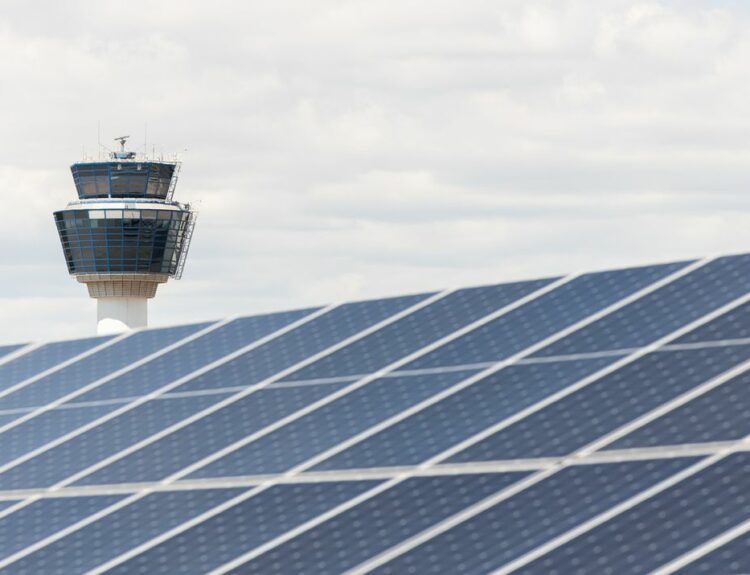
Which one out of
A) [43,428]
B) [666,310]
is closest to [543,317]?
[666,310]

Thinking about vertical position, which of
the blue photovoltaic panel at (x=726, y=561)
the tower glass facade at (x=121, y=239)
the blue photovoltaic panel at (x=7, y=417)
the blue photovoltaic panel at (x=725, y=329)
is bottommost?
the blue photovoltaic panel at (x=726, y=561)

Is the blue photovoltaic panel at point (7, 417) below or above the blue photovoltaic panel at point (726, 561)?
above

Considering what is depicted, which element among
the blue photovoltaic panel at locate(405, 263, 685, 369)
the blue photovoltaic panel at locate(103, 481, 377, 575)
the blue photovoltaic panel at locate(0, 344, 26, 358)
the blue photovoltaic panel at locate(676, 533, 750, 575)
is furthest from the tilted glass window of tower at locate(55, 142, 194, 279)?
the blue photovoltaic panel at locate(676, 533, 750, 575)

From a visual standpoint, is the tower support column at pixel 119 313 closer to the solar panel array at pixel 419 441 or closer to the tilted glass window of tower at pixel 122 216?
the tilted glass window of tower at pixel 122 216

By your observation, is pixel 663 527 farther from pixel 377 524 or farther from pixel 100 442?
pixel 100 442

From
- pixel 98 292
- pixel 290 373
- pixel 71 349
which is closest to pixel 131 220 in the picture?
pixel 98 292

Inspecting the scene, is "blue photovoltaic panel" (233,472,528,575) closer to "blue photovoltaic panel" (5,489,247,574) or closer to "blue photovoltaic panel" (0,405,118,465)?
"blue photovoltaic panel" (5,489,247,574)

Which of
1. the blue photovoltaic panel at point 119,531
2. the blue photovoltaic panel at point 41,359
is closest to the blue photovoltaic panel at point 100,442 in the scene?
the blue photovoltaic panel at point 119,531

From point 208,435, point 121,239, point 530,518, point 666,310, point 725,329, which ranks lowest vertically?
point 530,518

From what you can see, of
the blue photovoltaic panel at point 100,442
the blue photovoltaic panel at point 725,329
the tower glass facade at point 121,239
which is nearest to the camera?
the blue photovoltaic panel at point 725,329
